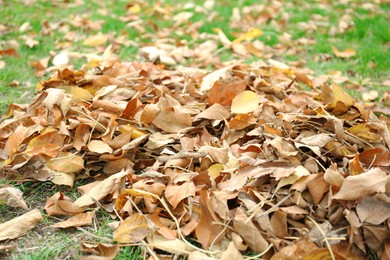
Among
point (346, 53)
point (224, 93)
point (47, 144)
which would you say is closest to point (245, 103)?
point (224, 93)

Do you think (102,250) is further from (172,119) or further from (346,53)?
(346,53)

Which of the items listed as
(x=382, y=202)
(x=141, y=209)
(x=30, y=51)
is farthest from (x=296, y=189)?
(x=30, y=51)

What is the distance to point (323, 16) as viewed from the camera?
4.03 m

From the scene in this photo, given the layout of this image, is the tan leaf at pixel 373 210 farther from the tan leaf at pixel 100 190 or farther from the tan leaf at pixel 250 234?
the tan leaf at pixel 100 190

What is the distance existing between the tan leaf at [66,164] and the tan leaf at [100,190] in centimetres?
14

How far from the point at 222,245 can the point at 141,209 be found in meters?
0.32

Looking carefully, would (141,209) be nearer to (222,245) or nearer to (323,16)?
(222,245)

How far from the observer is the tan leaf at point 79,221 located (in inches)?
55.8

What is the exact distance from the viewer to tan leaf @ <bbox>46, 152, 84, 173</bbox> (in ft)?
5.45

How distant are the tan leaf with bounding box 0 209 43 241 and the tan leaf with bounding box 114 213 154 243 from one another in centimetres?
30

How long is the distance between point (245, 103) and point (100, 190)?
0.73 meters

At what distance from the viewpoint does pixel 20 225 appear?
4.62 ft

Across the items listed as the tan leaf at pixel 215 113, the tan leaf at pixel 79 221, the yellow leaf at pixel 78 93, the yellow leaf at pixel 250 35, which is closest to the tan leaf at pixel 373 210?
the tan leaf at pixel 215 113

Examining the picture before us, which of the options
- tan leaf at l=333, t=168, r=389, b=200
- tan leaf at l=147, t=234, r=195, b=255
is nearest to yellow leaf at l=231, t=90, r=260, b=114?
tan leaf at l=333, t=168, r=389, b=200
